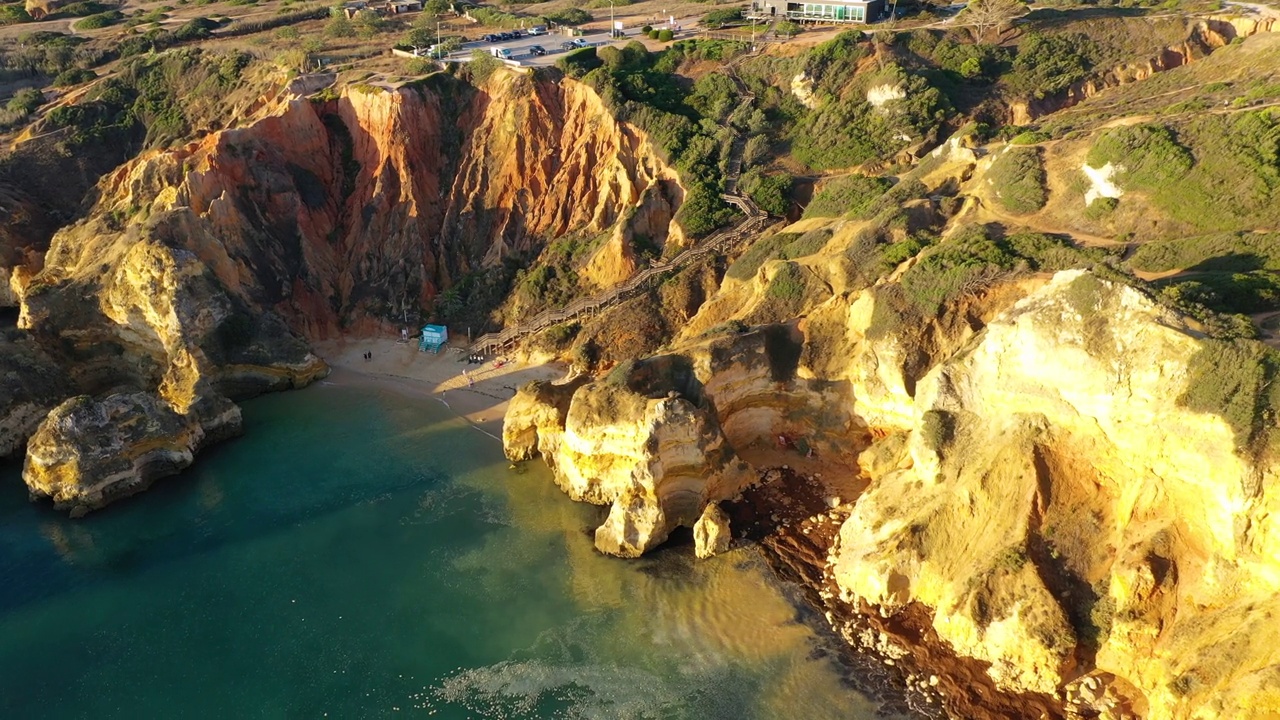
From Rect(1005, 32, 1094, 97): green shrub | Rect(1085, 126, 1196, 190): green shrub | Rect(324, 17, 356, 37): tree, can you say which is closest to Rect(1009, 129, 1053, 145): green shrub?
Rect(1085, 126, 1196, 190): green shrub

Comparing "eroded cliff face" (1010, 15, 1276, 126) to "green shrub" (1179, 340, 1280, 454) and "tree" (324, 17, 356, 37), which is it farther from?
"tree" (324, 17, 356, 37)

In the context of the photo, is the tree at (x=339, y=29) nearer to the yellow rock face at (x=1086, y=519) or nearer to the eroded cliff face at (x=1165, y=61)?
the eroded cliff face at (x=1165, y=61)

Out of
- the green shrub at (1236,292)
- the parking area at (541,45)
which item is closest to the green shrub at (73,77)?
the parking area at (541,45)

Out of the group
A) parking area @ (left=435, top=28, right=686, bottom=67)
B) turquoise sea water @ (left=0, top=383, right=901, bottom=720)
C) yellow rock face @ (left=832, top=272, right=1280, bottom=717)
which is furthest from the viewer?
parking area @ (left=435, top=28, right=686, bottom=67)

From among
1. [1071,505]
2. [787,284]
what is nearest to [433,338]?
[787,284]

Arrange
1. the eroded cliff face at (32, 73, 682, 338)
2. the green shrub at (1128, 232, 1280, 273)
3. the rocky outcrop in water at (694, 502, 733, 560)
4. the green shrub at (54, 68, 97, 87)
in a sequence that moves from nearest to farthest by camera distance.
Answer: the green shrub at (1128, 232, 1280, 273) → the rocky outcrop in water at (694, 502, 733, 560) → the eroded cliff face at (32, 73, 682, 338) → the green shrub at (54, 68, 97, 87)

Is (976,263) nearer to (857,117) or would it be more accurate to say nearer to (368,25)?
(857,117)
